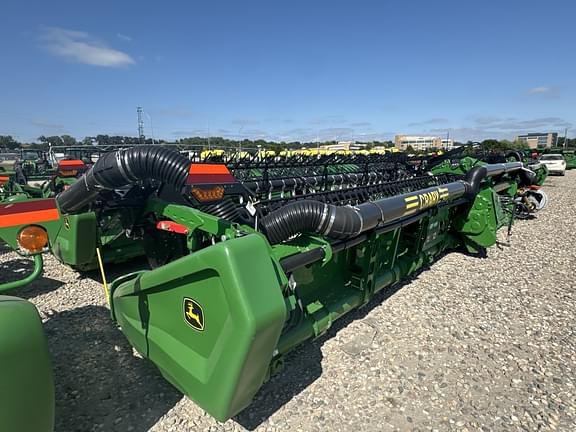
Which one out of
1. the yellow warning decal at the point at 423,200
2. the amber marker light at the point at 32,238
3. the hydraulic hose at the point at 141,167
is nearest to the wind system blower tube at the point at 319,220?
the yellow warning decal at the point at 423,200

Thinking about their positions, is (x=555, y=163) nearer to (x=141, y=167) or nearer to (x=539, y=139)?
(x=141, y=167)

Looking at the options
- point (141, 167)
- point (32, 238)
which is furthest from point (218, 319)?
point (32, 238)

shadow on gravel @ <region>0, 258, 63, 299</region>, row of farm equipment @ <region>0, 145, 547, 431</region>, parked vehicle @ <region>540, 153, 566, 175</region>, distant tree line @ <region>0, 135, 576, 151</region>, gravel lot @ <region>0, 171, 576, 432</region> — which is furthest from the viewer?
parked vehicle @ <region>540, 153, 566, 175</region>

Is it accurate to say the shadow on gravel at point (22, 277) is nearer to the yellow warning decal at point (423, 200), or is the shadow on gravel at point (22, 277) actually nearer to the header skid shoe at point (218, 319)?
the header skid shoe at point (218, 319)

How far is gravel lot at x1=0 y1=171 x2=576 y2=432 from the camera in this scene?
2.62 m

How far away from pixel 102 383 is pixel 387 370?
2466 millimetres

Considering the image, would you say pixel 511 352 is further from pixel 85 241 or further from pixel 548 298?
pixel 85 241

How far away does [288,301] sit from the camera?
2189 millimetres

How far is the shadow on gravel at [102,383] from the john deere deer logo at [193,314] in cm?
101

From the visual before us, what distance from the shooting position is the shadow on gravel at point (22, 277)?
4691 millimetres

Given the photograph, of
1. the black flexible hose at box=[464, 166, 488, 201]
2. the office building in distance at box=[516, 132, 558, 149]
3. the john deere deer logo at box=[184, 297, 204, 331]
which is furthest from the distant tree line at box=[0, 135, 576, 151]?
the office building in distance at box=[516, 132, 558, 149]

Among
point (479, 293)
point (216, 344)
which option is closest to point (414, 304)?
point (479, 293)

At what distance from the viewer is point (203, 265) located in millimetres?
1902

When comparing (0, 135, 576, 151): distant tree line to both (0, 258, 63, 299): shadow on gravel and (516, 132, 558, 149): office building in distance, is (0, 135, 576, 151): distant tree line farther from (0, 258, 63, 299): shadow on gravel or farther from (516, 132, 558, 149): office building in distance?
(516, 132, 558, 149): office building in distance
